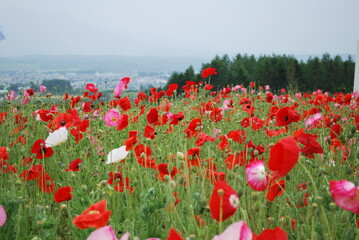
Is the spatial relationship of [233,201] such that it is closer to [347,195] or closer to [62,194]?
[347,195]

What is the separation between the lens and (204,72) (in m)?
3.65

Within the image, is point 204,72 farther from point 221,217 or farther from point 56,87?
point 221,217

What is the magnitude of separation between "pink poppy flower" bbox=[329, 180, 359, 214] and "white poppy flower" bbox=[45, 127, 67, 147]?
138 cm

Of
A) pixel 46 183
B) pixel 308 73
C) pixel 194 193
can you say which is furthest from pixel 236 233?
pixel 308 73

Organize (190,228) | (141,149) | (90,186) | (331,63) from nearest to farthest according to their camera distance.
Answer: (190,228) → (141,149) → (90,186) → (331,63)

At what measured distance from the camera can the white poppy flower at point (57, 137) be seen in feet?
6.21

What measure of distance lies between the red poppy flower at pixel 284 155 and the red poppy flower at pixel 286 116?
3.12 ft

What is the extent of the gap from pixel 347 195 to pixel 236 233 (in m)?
0.35

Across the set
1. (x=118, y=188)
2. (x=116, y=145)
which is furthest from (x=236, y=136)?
(x=116, y=145)

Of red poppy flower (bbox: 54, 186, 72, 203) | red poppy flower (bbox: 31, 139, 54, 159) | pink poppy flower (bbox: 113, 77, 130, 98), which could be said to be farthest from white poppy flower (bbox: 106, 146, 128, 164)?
pink poppy flower (bbox: 113, 77, 130, 98)

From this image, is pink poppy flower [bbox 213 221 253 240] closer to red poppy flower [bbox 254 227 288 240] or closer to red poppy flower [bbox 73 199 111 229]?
red poppy flower [bbox 254 227 288 240]

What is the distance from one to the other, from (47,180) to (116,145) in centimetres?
129

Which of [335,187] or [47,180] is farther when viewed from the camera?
[47,180]

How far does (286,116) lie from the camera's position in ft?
5.82
